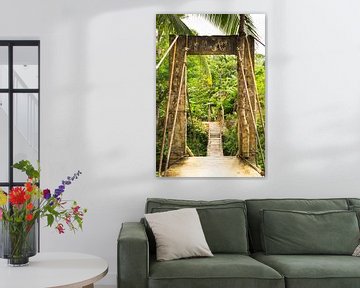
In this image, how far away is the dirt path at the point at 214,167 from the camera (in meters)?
4.88

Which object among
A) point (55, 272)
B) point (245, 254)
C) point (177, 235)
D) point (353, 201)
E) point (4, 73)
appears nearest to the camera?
point (55, 272)

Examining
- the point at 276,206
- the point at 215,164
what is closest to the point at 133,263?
the point at 276,206

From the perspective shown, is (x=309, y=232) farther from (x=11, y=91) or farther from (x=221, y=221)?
(x=11, y=91)

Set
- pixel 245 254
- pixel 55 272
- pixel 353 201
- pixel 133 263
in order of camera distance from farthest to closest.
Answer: pixel 353 201, pixel 245 254, pixel 133 263, pixel 55 272

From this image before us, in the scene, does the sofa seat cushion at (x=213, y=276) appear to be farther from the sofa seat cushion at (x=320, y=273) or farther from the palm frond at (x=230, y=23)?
the palm frond at (x=230, y=23)

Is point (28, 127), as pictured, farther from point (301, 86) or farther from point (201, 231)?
point (301, 86)

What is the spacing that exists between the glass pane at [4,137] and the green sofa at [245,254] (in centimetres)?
129

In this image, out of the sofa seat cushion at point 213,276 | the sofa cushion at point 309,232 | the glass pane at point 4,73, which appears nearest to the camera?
the sofa seat cushion at point 213,276

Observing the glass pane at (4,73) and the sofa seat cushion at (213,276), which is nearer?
the sofa seat cushion at (213,276)

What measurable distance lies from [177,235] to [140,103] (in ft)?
4.13

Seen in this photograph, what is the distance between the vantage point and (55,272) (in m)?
3.34

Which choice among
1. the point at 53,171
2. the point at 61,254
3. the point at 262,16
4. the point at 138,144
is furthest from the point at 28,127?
the point at 262,16

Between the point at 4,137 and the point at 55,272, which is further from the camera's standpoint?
the point at 4,137

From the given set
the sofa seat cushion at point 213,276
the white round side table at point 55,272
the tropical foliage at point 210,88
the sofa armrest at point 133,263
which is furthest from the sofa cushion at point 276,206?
the white round side table at point 55,272
